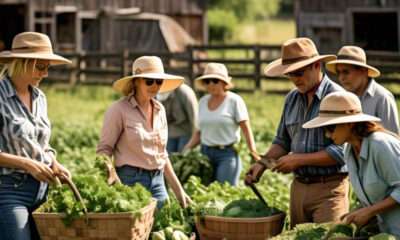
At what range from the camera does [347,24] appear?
30906 mm

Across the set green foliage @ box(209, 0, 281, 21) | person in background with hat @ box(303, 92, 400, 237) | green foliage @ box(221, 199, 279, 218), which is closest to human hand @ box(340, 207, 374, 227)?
person in background with hat @ box(303, 92, 400, 237)

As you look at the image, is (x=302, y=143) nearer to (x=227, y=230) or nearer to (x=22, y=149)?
(x=227, y=230)

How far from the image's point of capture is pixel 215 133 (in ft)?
34.3

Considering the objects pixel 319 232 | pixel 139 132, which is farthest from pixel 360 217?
pixel 139 132

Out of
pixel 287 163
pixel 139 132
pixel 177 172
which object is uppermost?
pixel 139 132

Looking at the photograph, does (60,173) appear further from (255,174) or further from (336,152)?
(336,152)

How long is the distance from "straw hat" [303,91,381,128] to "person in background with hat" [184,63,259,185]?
159 inches

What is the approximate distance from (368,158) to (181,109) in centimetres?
505

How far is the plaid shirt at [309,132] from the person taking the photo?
7000mm

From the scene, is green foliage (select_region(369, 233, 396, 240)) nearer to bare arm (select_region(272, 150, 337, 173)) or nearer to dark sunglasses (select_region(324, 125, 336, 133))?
dark sunglasses (select_region(324, 125, 336, 133))

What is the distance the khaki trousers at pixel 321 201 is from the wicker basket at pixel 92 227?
127 centimetres

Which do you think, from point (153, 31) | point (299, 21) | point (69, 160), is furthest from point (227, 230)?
point (153, 31)

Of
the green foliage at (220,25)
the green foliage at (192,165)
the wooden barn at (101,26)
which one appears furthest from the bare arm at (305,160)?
the green foliage at (220,25)

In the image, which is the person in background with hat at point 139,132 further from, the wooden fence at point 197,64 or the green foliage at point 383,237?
the wooden fence at point 197,64
